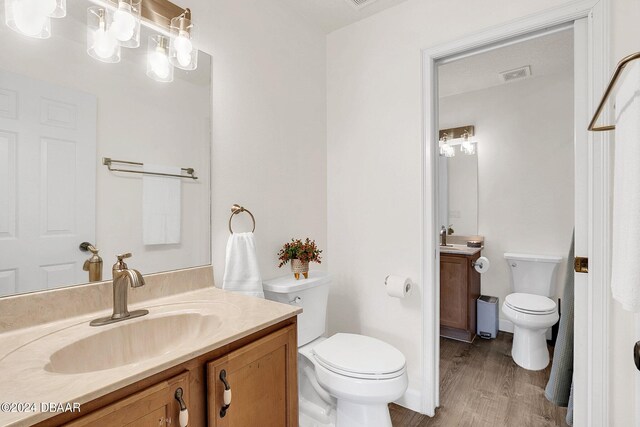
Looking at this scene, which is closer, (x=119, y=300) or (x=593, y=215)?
(x=119, y=300)

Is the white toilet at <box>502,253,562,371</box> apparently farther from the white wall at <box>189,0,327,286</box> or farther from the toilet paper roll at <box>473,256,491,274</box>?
the white wall at <box>189,0,327,286</box>

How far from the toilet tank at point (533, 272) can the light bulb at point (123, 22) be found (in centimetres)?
315

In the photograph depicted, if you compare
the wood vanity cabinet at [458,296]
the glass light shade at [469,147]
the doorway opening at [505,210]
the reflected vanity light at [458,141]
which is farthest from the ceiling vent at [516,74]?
the wood vanity cabinet at [458,296]

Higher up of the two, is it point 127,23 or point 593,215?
point 127,23

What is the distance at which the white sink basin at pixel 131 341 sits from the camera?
876 millimetres

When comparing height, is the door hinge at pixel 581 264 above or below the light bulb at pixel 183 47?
below

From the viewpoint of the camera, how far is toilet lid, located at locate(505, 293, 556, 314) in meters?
2.31

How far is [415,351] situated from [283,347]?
1.13 meters

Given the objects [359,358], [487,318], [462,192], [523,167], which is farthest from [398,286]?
[523,167]

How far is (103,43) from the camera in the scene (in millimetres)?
1160

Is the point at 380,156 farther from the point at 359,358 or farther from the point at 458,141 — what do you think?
the point at 458,141

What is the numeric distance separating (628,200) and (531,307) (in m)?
1.89

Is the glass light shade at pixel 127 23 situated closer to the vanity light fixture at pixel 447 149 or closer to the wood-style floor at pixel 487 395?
the wood-style floor at pixel 487 395

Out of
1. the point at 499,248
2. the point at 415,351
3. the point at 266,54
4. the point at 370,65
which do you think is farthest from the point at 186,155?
the point at 499,248
